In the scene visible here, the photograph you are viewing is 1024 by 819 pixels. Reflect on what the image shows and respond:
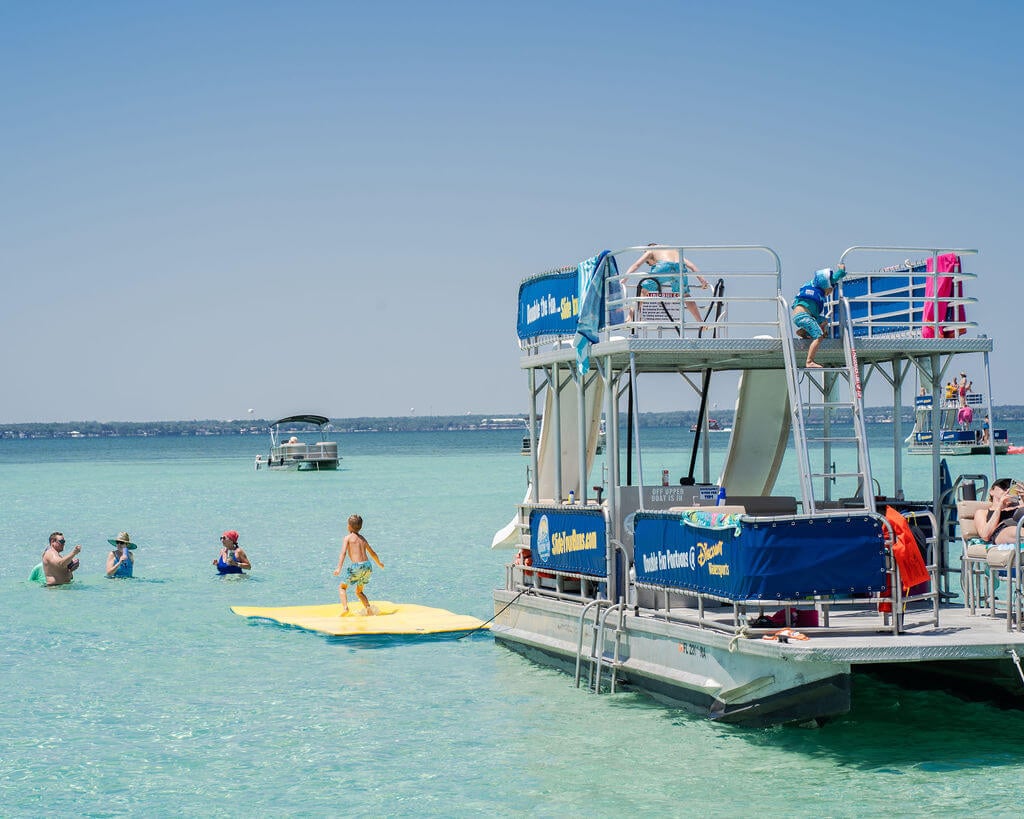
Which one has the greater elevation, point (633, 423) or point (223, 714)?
point (633, 423)

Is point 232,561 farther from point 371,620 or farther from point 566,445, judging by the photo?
point 566,445

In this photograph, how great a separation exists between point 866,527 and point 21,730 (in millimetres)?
8508

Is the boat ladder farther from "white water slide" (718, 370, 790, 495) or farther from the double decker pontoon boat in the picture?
"white water slide" (718, 370, 790, 495)

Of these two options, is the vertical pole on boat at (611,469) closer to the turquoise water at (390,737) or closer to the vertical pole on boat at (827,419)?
the turquoise water at (390,737)

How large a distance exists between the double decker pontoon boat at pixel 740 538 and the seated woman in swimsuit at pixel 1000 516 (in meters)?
0.33

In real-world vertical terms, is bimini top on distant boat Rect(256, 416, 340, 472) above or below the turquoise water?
above

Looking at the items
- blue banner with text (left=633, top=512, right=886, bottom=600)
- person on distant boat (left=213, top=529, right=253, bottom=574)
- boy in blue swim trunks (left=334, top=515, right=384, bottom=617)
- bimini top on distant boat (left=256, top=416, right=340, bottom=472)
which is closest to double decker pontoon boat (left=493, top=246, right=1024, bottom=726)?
blue banner with text (left=633, top=512, right=886, bottom=600)

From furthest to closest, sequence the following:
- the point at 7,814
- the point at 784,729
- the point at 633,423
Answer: the point at 633,423 → the point at 784,729 → the point at 7,814

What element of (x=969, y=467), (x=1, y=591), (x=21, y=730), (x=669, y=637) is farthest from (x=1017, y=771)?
(x=969, y=467)

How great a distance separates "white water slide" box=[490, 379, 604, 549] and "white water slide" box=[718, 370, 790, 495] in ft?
6.82

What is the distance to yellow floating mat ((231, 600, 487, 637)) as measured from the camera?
685 inches

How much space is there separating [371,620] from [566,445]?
13.4ft

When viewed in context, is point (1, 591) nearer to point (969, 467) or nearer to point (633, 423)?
point (633, 423)

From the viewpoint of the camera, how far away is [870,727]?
12.1 meters
